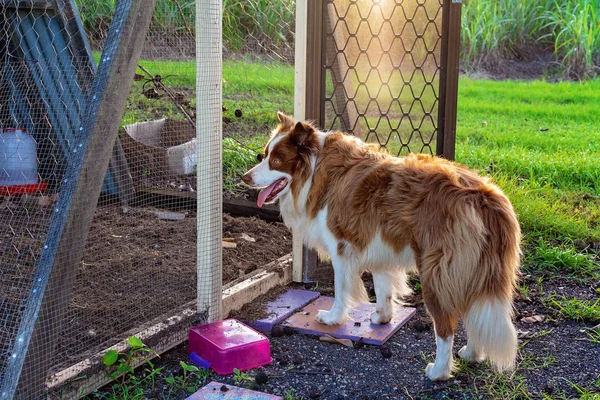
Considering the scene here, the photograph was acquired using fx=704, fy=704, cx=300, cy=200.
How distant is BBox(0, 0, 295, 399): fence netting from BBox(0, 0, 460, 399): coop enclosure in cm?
1

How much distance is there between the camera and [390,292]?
3.92 metres

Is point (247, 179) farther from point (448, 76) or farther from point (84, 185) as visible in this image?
point (448, 76)

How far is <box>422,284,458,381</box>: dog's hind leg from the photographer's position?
3201 mm

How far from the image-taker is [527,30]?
1105 centimetres

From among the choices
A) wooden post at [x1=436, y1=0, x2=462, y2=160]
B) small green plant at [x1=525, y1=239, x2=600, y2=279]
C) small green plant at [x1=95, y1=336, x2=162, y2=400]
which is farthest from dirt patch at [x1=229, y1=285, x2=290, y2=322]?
small green plant at [x1=525, y1=239, x2=600, y2=279]

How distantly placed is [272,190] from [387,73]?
4.11 ft

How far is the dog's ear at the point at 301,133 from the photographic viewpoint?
367 centimetres

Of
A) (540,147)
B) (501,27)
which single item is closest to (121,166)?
(540,147)

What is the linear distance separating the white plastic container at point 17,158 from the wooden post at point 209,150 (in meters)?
1.92

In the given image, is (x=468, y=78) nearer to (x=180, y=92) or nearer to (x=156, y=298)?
(x=180, y=92)

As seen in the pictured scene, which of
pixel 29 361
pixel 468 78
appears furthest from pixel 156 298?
pixel 468 78

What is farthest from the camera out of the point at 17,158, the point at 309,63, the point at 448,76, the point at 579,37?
the point at 579,37

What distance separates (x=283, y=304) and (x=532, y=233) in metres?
2.05

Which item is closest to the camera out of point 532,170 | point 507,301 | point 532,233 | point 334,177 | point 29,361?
point 29,361
